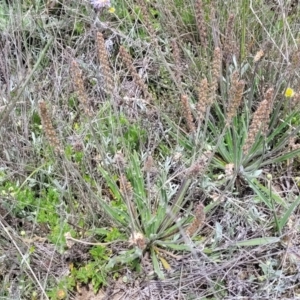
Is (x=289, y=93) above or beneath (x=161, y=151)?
above

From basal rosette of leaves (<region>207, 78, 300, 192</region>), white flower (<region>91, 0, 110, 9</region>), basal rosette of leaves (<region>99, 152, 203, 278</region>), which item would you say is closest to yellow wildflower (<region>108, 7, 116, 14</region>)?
white flower (<region>91, 0, 110, 9</region>)

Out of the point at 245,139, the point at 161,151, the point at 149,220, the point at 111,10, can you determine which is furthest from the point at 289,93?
the point at 111,10

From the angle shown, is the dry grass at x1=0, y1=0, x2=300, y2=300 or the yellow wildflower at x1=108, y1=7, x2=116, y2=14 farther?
the yellow wildflower at x1=108, y1=7, x2=116, y2=14

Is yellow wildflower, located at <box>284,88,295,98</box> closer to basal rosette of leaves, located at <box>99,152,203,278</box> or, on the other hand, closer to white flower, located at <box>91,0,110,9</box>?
basal rosette of leaves, located at <box>99,152,203,278</box>

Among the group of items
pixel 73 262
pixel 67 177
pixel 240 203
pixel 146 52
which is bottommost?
→ pixel 73 262

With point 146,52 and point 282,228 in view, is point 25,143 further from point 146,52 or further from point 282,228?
point 282,228

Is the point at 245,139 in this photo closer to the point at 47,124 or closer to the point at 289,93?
the point at 289,93

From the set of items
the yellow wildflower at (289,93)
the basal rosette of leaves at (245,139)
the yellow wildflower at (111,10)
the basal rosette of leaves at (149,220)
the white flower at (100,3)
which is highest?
the white flower at (100,3)

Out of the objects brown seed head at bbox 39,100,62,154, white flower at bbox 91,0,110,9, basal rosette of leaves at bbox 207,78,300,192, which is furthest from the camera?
white flower at bbox 91,0,110,9

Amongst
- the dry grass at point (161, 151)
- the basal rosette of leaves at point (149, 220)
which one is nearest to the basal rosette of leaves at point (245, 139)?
the dry grass at point (161, 151)

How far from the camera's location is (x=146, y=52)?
6.77 feet

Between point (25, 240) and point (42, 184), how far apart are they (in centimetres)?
22

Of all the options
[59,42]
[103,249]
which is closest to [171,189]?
[103,249]

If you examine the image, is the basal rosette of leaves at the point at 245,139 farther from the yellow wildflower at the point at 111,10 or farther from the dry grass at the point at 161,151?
the yellow wildflower at the point at 111,10
